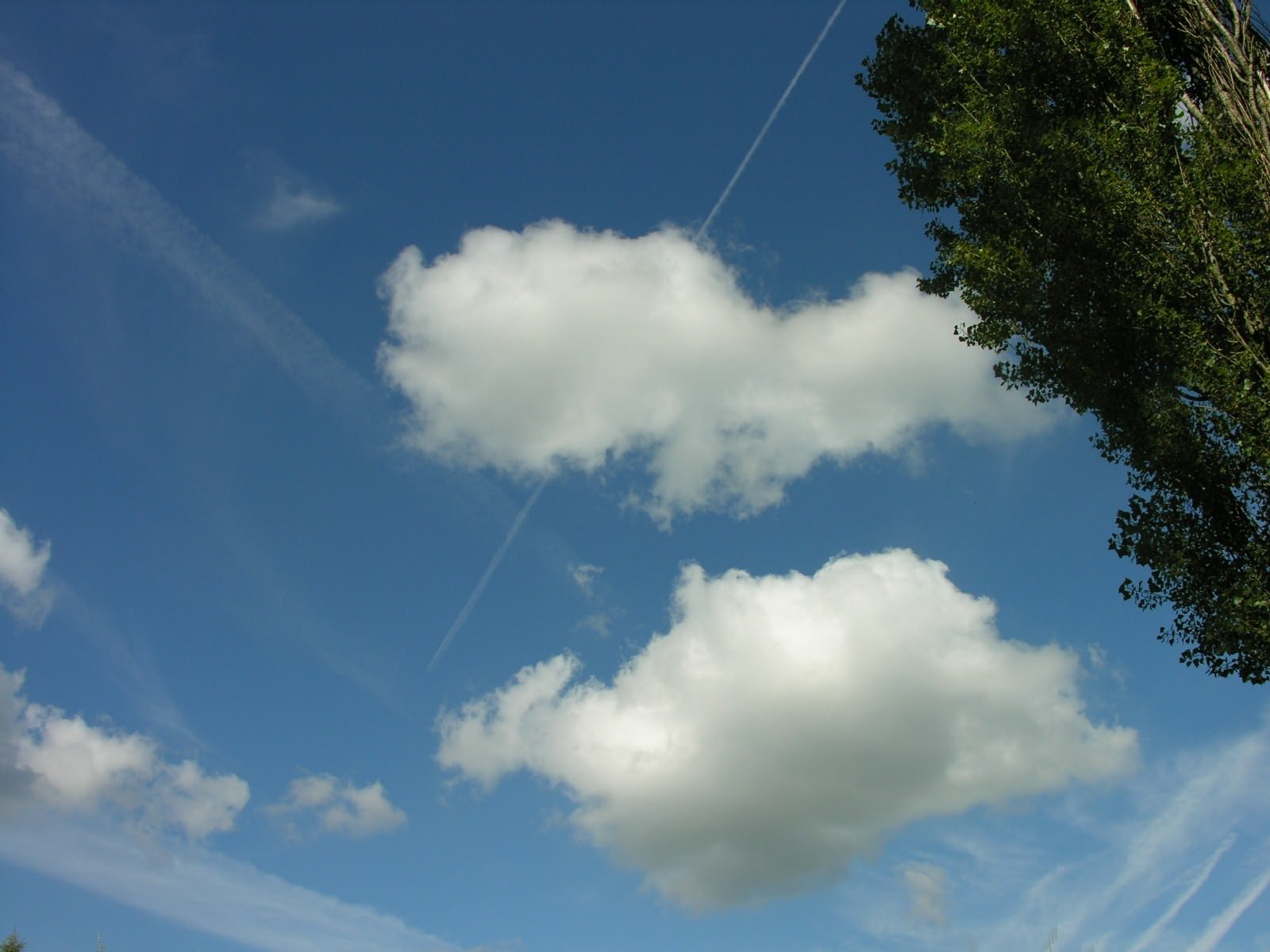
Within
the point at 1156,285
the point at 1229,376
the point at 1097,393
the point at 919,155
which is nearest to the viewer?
the point at 1229,376

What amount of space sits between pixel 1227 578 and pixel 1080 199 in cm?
611

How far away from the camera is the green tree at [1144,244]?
1229 centimetres

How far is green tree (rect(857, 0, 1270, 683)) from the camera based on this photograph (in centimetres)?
1229

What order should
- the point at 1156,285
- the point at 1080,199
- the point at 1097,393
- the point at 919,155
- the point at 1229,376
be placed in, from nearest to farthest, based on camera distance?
the point at 1229,376
the point at 1156,285
the point at 1080,199
the point at 1097,393
the point at 919,155

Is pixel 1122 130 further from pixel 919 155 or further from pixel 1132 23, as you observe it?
pixel 919 155

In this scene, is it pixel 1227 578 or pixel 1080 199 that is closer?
pixel 1227 578

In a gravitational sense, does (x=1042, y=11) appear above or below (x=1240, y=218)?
above

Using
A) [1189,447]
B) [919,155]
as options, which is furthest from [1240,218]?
[919,155]

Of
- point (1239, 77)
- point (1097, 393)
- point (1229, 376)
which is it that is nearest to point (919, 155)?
point (1239, 77)

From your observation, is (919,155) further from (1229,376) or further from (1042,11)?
(1229,376)

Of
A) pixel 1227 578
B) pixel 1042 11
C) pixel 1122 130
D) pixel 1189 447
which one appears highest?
pixel 1042 11

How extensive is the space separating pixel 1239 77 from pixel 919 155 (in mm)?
5712

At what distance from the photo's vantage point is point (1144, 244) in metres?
12.9

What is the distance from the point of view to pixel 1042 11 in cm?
1459
